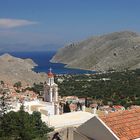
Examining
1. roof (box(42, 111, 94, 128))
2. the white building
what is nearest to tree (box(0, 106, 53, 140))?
roof (box(42, 111, 94, 128))

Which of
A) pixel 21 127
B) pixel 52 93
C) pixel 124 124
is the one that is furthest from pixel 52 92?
pixel 124 124

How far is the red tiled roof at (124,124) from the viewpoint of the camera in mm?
12688

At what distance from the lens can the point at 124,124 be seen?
13078 mm

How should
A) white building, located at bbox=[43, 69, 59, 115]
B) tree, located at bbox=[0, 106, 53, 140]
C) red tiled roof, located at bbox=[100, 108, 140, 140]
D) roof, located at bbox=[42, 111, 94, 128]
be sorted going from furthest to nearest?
white building, located at bbox=[43, 69, 59, 115], roof, located at bbox=[42, 111, 94, 128], tree, located at bbox=[0, 106, 53, 140], red tiled roof, located at bbox=[100, 108, 140, 140]

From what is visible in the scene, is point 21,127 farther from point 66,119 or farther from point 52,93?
point 52,93

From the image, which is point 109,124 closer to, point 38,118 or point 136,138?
point 136,138

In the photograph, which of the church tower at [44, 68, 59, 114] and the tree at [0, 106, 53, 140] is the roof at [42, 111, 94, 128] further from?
the church tower at [44, 68, 59, 114]

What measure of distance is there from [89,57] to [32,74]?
289 feet

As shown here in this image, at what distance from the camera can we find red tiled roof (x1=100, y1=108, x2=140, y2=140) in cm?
1269

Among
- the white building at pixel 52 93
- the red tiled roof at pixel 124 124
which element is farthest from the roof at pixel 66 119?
the red tiled roof at pixel 124 124

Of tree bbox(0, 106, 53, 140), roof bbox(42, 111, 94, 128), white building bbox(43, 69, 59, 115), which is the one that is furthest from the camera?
white building bbox(43, 69, 59, 115)

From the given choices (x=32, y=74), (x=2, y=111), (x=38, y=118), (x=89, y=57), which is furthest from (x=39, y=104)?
(x=89, y=57)

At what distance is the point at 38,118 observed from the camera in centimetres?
2648

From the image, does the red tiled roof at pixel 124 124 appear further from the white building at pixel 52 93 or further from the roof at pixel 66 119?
the white building at pixel 52 93
